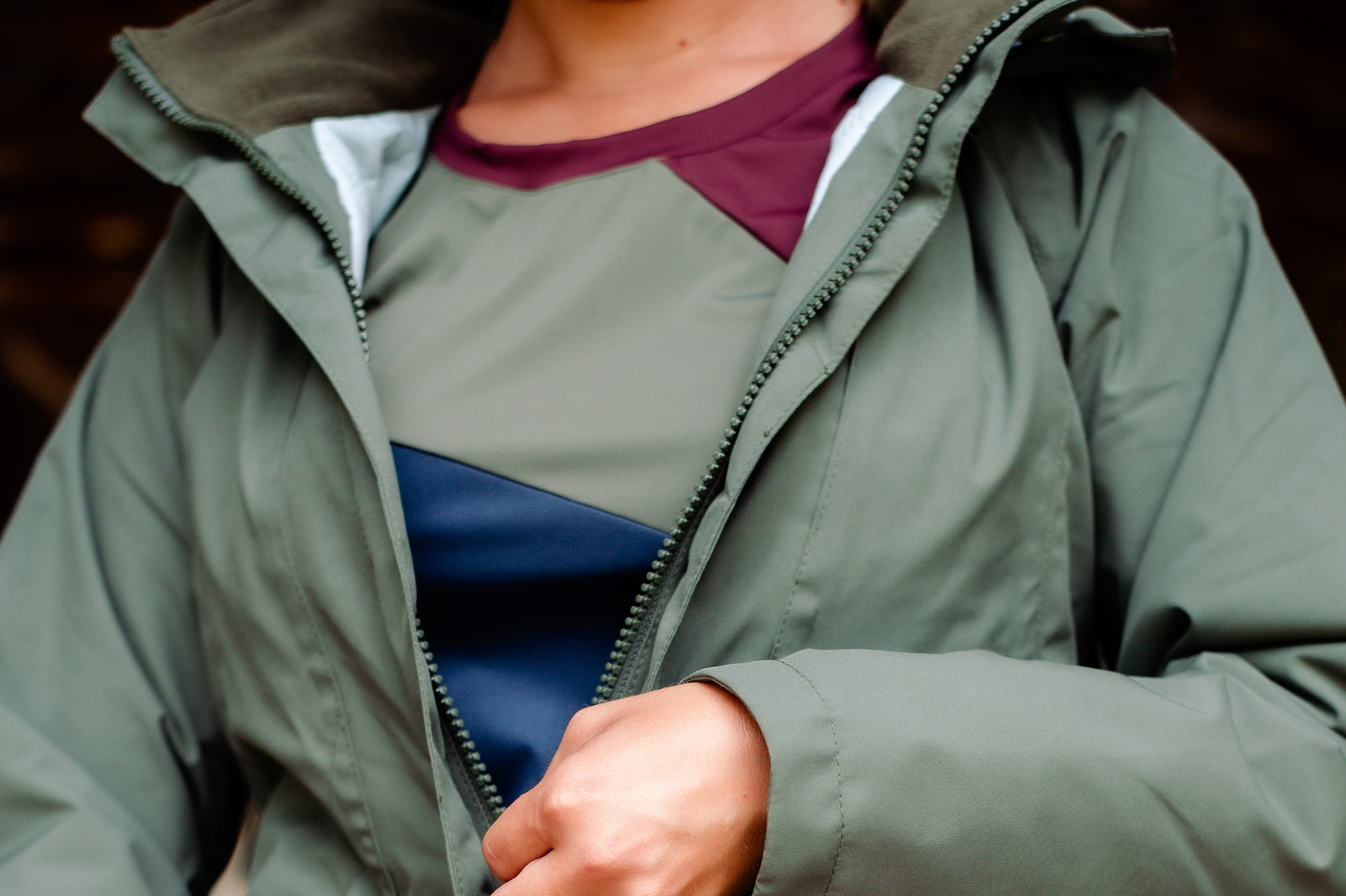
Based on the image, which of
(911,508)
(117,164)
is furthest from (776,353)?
(117,164)

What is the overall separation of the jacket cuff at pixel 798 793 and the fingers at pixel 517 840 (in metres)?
0.12

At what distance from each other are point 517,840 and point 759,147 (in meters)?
0.51

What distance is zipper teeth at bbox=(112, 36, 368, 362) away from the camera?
88 cm

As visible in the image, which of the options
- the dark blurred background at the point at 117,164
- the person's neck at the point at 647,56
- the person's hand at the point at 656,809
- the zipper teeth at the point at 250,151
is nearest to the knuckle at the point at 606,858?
the person's hand at the point at 656,809

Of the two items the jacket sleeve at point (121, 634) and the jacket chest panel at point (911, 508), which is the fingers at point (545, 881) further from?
the jacket sleeve at point (121, 634)

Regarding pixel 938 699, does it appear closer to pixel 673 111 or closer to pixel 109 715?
pixel 673 111

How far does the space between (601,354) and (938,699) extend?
1.10 feet

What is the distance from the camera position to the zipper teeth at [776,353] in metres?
0.76

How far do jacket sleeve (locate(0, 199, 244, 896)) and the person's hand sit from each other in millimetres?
446

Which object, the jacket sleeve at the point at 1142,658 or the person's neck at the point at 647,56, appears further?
the person's neck at the point at 647,56

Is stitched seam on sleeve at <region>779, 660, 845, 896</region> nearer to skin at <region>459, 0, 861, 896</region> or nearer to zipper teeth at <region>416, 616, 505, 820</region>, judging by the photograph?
skin at <region>459, 0, 861, 896</region>

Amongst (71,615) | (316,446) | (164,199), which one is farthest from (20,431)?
(316,446)

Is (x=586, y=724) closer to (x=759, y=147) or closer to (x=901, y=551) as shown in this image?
(x=901, y=551)

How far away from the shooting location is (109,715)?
3.16 ft
